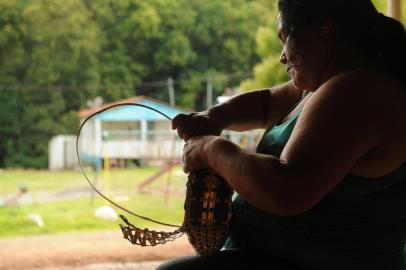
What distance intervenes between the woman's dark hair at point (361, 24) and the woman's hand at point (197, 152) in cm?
19

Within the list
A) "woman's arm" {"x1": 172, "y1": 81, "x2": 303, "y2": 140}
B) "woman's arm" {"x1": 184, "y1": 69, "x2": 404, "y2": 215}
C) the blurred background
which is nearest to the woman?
"woman's arm" {"x1": 184, "y1": 69, "x2": 404, "y2": 215}

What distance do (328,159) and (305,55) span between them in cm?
18

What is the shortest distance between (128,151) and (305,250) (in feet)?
17.4

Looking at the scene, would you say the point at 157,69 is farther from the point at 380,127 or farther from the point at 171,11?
the point at 380,127

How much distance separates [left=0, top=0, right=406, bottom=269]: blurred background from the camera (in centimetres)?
549

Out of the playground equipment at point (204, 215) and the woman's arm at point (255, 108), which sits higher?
the woman's arm at point (255, 108)

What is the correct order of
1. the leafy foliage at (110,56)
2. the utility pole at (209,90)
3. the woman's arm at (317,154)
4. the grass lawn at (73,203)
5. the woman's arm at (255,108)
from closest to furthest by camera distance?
the woman's arm at (317,154) < the woman's arm at (255,108) < the grass lawn at (73,203) < the leafy foliage at (110,56) < the utility pole at (209,90)

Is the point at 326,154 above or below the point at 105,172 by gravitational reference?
above

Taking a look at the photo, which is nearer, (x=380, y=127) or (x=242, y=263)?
(x=380, y=127)

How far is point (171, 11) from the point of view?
5.84 meters

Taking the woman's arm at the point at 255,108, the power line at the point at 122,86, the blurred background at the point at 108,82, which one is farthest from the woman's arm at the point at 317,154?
the power line at the point at 122,86

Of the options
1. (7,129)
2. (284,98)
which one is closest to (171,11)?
(7,129)

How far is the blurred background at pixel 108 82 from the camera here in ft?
18.0

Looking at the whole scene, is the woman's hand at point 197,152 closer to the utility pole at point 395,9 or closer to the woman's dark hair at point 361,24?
the woman's dark hair at point 361,24
